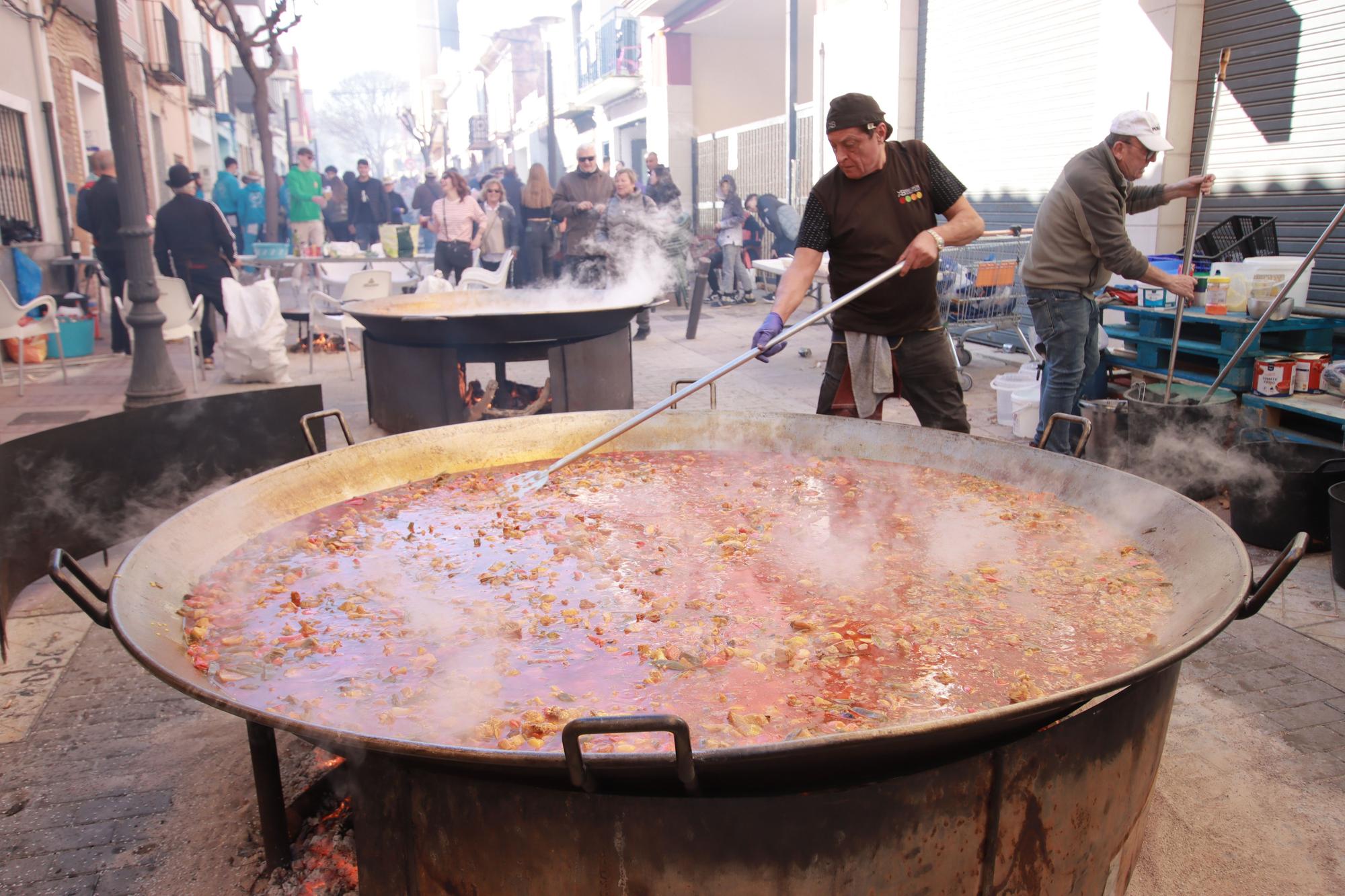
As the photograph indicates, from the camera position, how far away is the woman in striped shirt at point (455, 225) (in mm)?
12148

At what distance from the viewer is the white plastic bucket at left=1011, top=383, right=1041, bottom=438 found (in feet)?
21.9

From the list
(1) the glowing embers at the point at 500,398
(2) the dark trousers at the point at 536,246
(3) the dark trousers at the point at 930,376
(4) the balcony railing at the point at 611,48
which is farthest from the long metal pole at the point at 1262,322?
(4) the balcony railing at the point at 611,48

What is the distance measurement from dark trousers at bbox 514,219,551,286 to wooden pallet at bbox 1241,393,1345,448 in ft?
34.0

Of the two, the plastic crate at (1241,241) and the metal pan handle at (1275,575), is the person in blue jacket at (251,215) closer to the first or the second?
the plastic crate at (1241,241)

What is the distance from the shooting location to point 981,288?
8914 millimetres

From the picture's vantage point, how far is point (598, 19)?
1377 inches

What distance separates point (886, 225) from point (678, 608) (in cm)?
239

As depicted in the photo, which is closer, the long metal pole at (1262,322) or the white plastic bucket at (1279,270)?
the long metal pole at (1262,322)

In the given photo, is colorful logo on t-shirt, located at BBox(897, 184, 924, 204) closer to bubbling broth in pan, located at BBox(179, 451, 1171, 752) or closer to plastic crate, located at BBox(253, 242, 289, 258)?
bubbling broth in pan, located at BBox(179, 451, 1171, 752)

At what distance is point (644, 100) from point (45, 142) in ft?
59.3

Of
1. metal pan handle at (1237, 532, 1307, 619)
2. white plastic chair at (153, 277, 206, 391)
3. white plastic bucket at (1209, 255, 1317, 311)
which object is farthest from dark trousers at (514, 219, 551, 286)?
metal pan handle at (1237, 532, 1307, 619)

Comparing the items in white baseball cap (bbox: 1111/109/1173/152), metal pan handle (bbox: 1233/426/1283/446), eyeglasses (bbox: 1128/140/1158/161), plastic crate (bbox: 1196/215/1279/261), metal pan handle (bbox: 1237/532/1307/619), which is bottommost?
metal pan handle (bbox: 1233/426/1283/446)

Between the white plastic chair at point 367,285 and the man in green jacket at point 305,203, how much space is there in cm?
750

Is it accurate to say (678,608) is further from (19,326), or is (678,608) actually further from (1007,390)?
(19,326)
